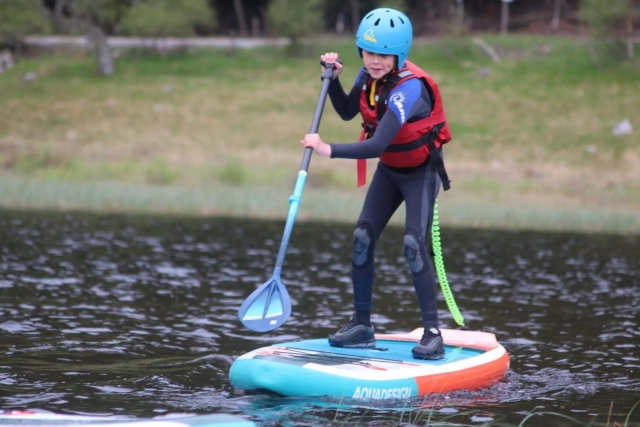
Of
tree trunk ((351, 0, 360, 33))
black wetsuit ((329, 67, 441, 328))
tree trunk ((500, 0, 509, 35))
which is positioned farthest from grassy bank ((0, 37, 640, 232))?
black wetsuit ((329, 67, 441, 328))

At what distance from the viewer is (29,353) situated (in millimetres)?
7281

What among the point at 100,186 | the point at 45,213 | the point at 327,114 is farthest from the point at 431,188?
the point at 327,114

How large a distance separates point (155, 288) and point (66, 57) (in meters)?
35.6

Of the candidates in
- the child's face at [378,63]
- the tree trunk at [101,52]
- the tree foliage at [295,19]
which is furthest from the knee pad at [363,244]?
the tree foliage at [295,19]

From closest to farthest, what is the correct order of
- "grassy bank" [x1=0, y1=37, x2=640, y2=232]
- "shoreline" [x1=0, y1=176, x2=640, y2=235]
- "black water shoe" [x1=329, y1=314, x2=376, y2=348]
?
"black water shoe" [x1=329, y1=314, x2=376, y2=348] < "shoreline" [x1=0, y1=176, x2=640, y2=235] < "grassy bank" [x1=0, y1=37, x2=640, y2=232]

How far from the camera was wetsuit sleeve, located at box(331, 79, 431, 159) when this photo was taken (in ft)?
20.6

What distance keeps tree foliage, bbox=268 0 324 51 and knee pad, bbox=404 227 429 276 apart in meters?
36.9

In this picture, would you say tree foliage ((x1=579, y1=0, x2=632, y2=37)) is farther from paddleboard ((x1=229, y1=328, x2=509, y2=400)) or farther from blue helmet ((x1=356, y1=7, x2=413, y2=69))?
blue helmet ((x1=356, y1=7, x2=413, y2=69))

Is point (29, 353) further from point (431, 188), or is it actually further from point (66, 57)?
point (66, 57)

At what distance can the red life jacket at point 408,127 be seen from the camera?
6.64 metres

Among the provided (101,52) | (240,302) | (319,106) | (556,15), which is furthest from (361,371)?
(556,15)

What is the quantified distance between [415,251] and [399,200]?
58cm

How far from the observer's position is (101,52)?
1613 inches

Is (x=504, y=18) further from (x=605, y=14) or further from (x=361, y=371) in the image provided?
(x=361, y=371)
